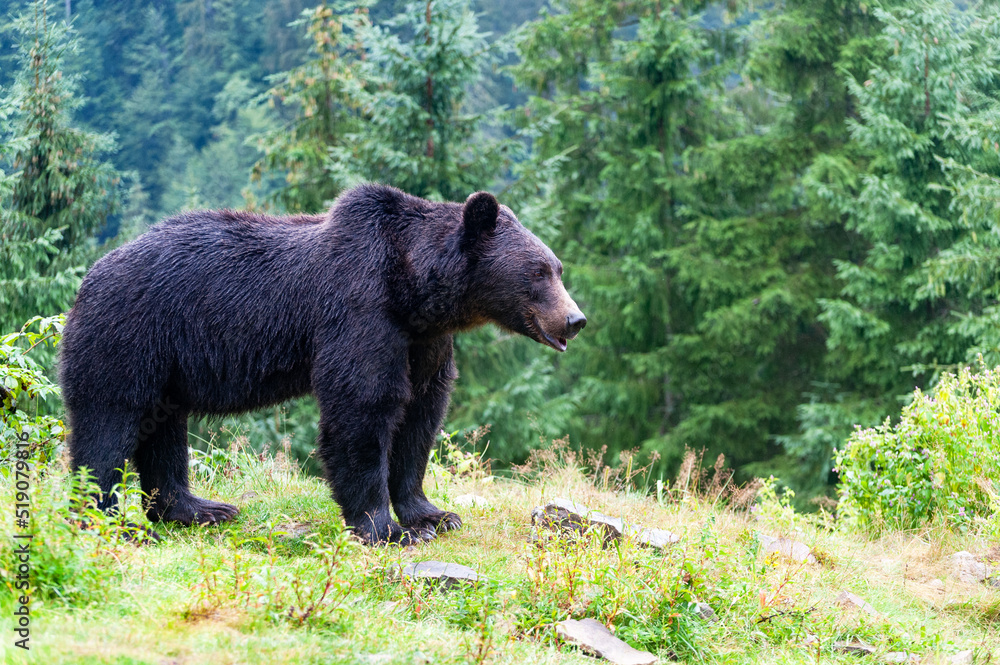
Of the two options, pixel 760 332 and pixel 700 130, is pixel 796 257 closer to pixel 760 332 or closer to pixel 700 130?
pixel 760 332

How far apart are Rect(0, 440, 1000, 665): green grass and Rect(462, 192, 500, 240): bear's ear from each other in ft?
6.19

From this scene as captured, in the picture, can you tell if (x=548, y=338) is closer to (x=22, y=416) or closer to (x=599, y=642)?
(x=599, y=642)

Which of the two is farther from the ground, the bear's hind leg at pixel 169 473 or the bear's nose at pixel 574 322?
the bear's nose at pixel 574 322

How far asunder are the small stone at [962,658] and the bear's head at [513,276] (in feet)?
8.49

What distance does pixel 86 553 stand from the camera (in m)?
3.81

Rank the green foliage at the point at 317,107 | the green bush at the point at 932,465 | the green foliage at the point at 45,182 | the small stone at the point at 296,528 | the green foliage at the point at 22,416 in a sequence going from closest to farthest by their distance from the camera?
the small stone at the point at 296,528 → the green foliage at the point at 22,416 → the green bush at the point at 932,465 → the green foliage at the point at 45,182 → the green foliage at the point at 317,107

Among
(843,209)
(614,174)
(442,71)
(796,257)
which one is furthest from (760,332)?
(442,71)

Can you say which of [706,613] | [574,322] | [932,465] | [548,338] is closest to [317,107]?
[548,338]

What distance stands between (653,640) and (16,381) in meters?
4.07

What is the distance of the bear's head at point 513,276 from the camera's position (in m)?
5.20

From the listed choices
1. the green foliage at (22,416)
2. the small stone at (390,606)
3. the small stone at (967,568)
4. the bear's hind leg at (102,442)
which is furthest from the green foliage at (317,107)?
the small stone at (390,606)

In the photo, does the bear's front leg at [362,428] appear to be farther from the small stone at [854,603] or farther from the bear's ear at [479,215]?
the small stone at [854,603]

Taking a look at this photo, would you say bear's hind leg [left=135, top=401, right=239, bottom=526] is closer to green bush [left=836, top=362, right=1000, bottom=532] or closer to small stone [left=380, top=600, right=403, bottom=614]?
small stone [left=380, top=600, right=403, bottom=614]

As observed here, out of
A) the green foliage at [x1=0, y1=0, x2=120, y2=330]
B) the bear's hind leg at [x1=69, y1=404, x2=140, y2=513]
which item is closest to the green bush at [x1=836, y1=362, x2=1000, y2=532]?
the bear's hind leg at [x1=69, y1=404, x2=140, y2=513]
